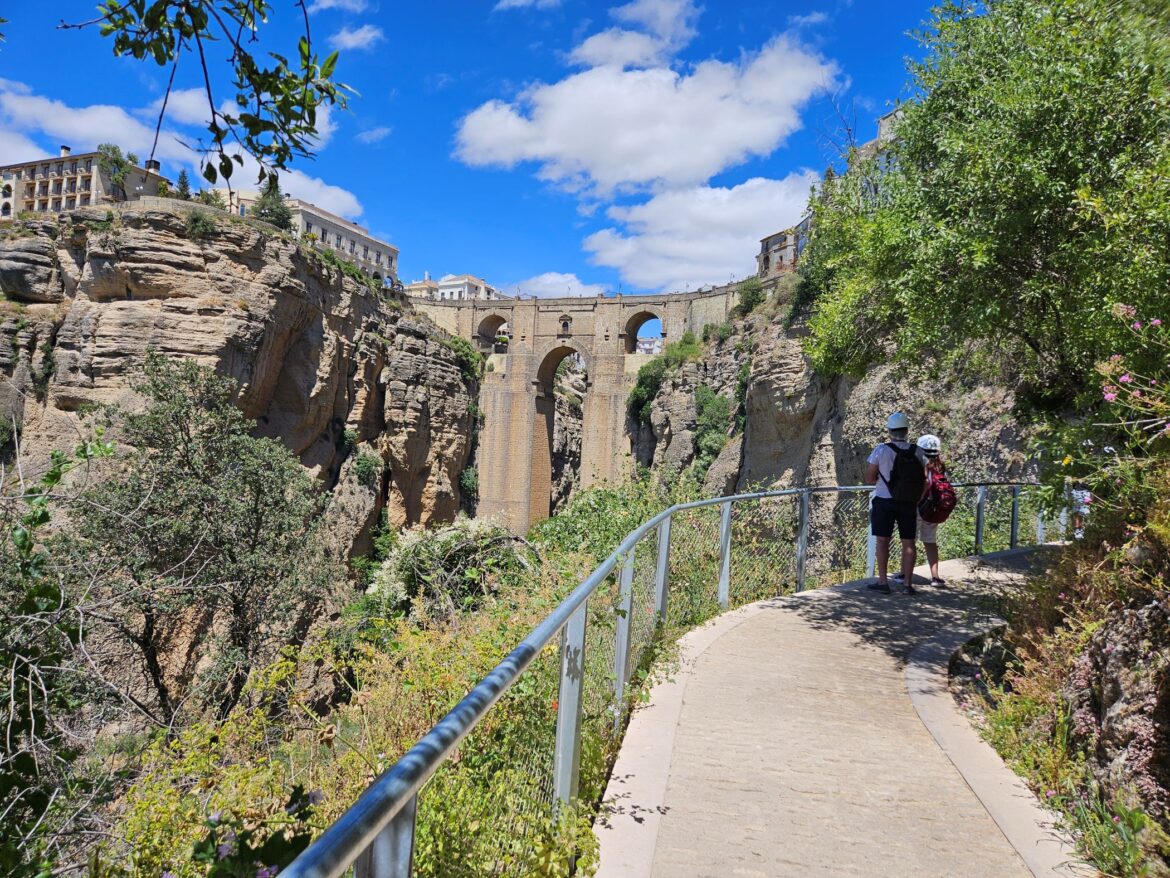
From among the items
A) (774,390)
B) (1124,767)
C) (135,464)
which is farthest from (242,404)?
(1124,767)

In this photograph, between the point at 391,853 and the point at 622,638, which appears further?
the point at 622,638

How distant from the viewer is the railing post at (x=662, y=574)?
16.9 feet

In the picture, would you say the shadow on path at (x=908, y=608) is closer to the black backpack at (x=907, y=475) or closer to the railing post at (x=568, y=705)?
the black backpack at (x=907, y=475)

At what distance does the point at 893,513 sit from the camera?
266 inches

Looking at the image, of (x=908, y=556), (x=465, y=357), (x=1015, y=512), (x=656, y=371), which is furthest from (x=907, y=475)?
(x=656, y=371)

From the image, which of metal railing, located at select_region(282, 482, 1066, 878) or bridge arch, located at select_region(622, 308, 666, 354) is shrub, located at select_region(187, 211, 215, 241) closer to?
metal railing, located at select_region(282, 482, 1066, 878)

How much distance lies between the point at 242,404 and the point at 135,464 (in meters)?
10.5

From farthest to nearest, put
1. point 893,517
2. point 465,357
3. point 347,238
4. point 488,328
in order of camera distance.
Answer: point 347,238 → point 488,328 → point 465,357 → point 893,517

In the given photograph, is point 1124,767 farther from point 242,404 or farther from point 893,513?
point 242,404

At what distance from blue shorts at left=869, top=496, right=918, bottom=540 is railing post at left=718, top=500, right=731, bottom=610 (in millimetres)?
1398

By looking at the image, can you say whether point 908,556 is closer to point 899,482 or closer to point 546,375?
point 899,482

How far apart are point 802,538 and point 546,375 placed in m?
37.8

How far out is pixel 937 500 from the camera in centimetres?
684

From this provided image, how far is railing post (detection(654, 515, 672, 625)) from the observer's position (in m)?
5.15
